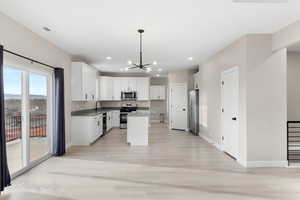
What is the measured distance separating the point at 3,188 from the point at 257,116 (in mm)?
4448

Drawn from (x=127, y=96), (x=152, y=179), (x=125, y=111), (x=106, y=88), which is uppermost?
(x=106, y=88)

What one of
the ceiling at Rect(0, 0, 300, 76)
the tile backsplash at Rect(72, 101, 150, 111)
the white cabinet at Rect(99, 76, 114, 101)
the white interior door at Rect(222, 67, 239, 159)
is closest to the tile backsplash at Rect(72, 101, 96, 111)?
the tile backsplash at Rect(72, 101, 150, 111)

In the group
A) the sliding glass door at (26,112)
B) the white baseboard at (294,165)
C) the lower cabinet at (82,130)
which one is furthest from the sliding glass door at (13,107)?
the white baseboard at (294,165)

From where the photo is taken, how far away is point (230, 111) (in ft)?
15.1

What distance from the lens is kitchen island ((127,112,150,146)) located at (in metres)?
5.80

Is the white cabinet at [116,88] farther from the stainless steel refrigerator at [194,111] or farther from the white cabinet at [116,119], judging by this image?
the stainless steel refrigerator at [194,111]

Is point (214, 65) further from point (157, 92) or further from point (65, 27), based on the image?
point (157, 92)

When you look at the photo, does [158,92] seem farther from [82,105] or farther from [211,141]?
[211,141]

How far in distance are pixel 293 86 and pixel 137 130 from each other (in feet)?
14.1

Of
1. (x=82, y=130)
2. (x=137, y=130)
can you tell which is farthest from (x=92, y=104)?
(x=137, y=130)

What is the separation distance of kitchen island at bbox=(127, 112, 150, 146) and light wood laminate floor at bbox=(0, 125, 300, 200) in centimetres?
102

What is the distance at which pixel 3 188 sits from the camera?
2723mm

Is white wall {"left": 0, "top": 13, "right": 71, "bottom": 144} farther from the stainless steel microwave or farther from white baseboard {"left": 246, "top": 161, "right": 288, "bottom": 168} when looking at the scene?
white baseboard {"left": 246, "top": 161, "right": 288, "bottom": 168}

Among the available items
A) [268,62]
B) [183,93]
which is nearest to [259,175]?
[268,62]
